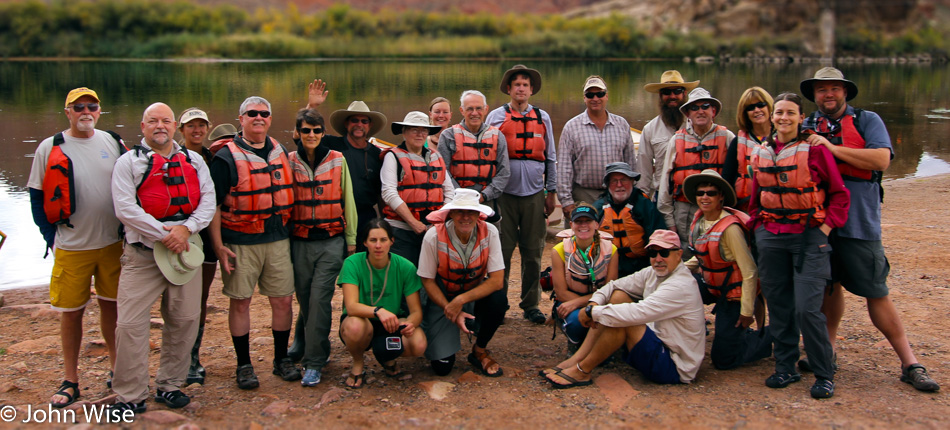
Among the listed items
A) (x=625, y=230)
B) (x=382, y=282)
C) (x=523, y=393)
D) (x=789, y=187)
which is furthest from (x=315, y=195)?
(x=789, y=187)

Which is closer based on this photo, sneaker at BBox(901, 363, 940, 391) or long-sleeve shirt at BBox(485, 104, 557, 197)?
sneaker at BBox(901, 363, 940, 391)

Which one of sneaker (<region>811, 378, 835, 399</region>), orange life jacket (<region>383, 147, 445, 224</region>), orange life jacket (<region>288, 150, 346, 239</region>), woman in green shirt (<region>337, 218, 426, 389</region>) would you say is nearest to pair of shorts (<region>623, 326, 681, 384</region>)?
sneaker (<region>811, 378, 835, 399</region>)

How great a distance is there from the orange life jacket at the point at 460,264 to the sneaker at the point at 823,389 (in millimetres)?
2141

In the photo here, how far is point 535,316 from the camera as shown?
6.43 m

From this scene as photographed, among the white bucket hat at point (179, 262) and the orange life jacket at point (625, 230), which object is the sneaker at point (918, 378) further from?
the white bucket hat at point (179, 262)

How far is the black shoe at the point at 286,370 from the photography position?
5.12 meters

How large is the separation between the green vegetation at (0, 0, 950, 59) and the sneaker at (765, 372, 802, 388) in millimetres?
71534

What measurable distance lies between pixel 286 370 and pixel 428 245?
49.1 inches

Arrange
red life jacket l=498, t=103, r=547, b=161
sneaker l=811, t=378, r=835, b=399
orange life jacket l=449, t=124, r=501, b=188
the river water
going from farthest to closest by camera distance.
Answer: the river water < red life jacket l=498, t=103, r=547, b=161 < orange life jacket l=449, t=124, r=501, b=188 < sneaker l=811, t=378, r=835, b=399

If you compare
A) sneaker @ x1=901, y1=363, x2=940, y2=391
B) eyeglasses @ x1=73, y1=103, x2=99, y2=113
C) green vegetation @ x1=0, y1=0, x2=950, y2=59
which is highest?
green vegetation @ x1=0, y1=0, x2=950, y2=59

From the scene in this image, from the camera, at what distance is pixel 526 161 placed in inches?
253

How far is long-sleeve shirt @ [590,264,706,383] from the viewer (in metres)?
4.78

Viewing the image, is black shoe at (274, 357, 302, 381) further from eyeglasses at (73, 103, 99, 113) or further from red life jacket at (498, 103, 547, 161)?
red life jacket at (498, 103, 547, 161)

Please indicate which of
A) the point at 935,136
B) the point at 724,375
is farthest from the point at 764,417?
the point at 935,136
